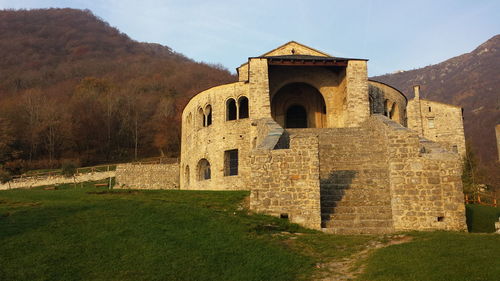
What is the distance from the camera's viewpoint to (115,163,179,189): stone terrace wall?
33156mm

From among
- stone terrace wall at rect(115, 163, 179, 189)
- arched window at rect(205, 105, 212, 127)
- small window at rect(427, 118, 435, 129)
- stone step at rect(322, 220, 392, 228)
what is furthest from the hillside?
stone step at rect(322, 220, 392, 228)

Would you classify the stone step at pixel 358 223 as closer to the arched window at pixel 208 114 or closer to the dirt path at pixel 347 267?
the dirt path at pixel 347 267

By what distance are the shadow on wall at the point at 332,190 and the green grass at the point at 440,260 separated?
3246 millimetres

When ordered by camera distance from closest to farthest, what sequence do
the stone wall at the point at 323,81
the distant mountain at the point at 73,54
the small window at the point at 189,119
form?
the stone wall at the point at 323,81, the small window at the point at 189,119, the distant mountain at the point at 73,54

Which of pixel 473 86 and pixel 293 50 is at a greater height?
pixel 473 86

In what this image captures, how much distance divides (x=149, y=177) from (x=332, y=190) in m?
21.9

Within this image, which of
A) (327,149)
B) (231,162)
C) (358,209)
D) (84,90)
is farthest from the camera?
(84,90)

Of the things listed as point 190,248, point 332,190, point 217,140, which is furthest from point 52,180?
point 190,248

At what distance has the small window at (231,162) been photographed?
25.9 meters

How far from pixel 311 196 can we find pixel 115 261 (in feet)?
20.7

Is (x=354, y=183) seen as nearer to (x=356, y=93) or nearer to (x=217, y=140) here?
(x=356, y=93)

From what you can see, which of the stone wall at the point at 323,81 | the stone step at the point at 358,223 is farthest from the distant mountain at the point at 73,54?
the stone step at the point at 358,223

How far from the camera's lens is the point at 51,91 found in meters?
73.8

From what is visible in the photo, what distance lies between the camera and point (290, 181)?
13023 mm
